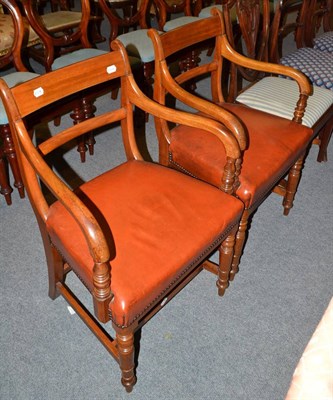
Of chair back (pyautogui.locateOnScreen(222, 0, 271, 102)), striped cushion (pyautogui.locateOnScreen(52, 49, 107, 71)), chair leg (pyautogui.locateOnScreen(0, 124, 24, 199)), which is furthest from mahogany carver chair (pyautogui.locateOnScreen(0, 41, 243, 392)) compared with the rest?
striped cushion (pyautogui.locateOnScreen(52, 49, 107, 71))

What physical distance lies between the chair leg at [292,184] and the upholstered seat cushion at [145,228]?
0.62 metres

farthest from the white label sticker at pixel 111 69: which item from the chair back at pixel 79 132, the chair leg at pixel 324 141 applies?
the chair leg at pixel 324 141

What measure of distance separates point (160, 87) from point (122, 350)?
0.89 m

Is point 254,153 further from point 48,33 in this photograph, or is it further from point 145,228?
point 48,33

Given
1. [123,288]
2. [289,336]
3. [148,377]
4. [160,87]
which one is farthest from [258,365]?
[160,87]

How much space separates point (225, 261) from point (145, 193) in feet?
1.31

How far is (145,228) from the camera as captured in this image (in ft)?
3.66

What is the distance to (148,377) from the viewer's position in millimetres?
1293

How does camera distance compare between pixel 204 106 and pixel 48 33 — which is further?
pixel 48 33

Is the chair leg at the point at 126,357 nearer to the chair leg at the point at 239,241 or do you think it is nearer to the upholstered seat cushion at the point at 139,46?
the chair leg at the point at 239,241

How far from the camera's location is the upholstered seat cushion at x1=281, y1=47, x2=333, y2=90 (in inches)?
79.4

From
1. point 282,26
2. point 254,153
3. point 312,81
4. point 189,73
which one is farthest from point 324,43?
point 254,153

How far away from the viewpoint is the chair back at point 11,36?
1.74 metres

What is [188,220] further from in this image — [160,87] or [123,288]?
[160,87]
